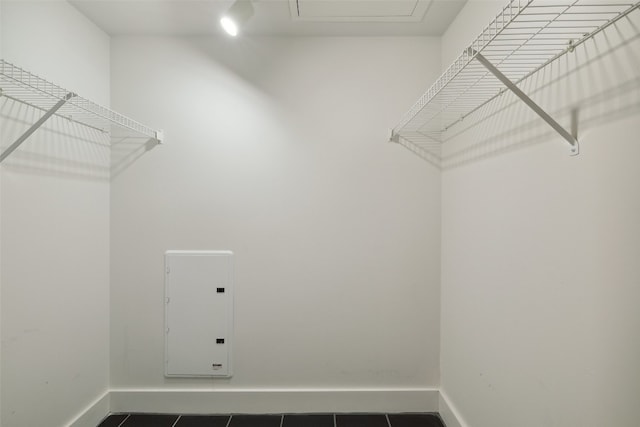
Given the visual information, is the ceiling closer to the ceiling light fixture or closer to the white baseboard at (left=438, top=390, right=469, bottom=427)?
the ceiling light fixture

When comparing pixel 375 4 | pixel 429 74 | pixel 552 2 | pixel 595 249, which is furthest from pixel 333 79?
pixel 595 249

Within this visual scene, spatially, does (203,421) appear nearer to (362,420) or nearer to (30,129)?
(362,420)

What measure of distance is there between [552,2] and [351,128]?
1.03 metres

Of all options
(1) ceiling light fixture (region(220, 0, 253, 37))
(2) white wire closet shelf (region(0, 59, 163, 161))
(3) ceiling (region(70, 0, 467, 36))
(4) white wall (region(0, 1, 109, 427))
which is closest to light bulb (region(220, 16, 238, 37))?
(1) ceiling light fixture (region(220, 0, 253, 37))

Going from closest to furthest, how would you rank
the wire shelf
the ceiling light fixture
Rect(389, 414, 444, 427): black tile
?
the wire shelf < the ceiling light fixture < Rect(389, 414, 444, 427): black tile

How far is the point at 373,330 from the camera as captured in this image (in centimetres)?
185

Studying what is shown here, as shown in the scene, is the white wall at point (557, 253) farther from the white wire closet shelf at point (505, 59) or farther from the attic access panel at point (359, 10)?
the attic access panel at point (359, 10)

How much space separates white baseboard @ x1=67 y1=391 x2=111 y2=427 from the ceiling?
6.95 ft

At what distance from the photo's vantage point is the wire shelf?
1.13m

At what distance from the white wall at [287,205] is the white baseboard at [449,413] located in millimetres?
102

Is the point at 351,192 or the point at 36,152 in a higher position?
the point at 36,152

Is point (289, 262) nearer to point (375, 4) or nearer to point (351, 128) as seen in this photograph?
point (351, 128)

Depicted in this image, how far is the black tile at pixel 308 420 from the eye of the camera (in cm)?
174

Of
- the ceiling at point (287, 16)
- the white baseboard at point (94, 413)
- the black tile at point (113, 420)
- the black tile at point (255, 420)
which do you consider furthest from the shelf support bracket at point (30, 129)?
the black tile at point (255, 420)
